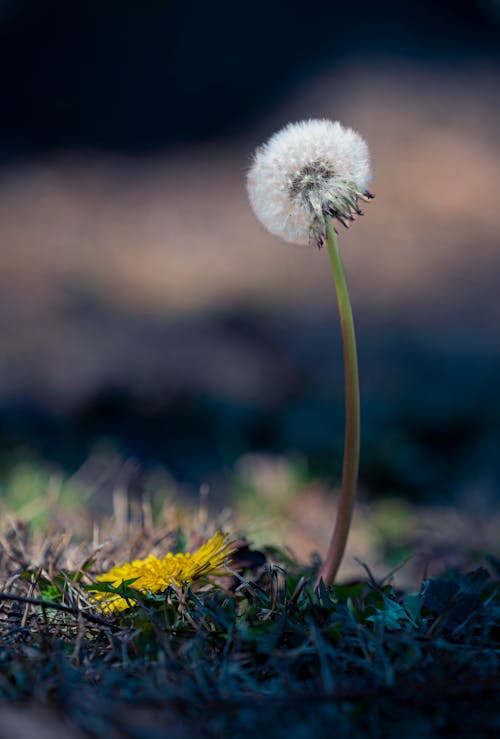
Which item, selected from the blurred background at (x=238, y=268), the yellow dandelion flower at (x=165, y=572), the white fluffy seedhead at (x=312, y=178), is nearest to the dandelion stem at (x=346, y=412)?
the white fluffy seedhead at (x=312, y=178)

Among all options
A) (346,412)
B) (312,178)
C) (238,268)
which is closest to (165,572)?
(346,412)

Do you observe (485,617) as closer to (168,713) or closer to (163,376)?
(168,713)

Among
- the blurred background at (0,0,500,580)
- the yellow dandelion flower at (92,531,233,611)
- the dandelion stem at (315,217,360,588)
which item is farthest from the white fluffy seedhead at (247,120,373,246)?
the blurred background at (0,0,500,580)

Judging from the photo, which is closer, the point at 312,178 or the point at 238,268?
the point at 312,178

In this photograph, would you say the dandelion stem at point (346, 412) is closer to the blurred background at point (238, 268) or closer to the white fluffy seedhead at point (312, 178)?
the white fluffy seedhead at point (312, 178)

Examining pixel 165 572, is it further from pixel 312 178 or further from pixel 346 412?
pixel 312 178

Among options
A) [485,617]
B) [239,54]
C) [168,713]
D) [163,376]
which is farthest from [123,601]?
[239,54]
